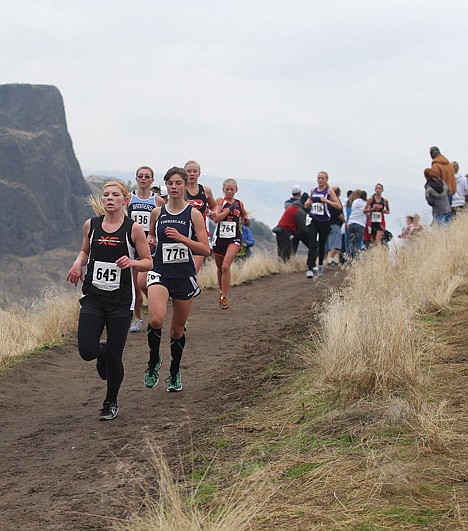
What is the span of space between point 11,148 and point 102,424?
86.7m

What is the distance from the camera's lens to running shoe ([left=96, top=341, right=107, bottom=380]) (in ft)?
24.1

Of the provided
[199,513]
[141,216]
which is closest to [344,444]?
[199,513]

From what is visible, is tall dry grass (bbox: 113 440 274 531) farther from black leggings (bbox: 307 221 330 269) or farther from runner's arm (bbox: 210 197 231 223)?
black leggings (bbox: 307 221 330 269)

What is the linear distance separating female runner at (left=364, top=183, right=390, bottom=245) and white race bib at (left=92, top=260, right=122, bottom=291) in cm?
1125

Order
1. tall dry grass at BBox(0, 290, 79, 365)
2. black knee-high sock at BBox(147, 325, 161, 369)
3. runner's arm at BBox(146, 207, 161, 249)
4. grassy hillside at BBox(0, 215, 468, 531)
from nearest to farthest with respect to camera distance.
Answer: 1. grassy hillside at BBox(0, 215, 468, 531)
2. black knee-high sock at BBox(147, 325, 161, 369)
3. runner's arm at BBox(146, 207, 161, 249)
4. tall dry grass at BBox(0, 290, 79, 365)

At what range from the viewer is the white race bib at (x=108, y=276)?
23.3ft

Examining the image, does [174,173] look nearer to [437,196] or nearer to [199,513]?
[199,513]

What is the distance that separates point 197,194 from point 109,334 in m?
4.28

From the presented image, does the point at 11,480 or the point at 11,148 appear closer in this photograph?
the point at 11,480

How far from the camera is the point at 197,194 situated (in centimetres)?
1118

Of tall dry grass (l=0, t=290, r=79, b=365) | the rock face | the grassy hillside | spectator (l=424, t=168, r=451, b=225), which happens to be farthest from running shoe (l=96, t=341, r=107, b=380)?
the rock face

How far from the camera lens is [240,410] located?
6.76m

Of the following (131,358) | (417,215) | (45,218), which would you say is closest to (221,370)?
(131,358)

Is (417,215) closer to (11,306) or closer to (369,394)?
(11,306)
